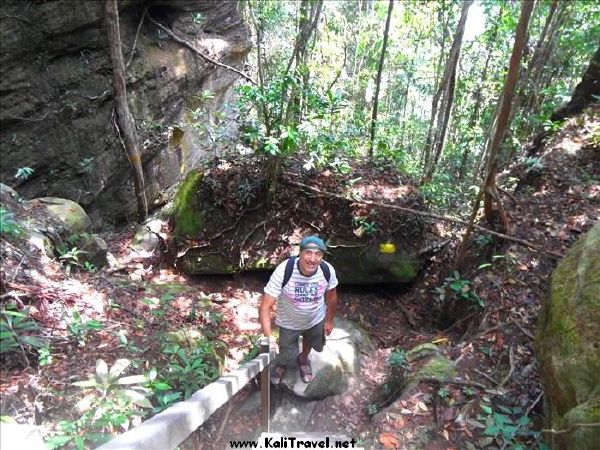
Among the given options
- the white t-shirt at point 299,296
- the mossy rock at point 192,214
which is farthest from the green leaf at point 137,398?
the mossy rock at point 192,214

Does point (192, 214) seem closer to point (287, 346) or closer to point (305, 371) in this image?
point (287, 346)

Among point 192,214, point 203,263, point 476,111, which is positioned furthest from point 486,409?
point 476,111

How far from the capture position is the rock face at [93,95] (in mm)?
7883

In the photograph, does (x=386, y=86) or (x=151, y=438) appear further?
(x=386, y=86)

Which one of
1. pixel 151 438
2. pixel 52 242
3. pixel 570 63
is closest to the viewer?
pixel 151 438

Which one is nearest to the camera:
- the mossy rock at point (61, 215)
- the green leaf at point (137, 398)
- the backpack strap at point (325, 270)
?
the green leaf at point (137, 398)

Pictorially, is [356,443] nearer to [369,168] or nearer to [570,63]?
[369,168]

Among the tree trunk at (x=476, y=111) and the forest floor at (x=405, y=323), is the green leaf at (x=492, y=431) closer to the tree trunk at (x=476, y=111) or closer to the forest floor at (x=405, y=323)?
the forest floor at (x=405, y=323)

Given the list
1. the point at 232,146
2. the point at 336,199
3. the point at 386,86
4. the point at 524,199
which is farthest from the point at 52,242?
the point at 386,86

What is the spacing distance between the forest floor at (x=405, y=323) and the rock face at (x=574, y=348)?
72 cm

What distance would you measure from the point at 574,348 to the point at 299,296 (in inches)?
91.4

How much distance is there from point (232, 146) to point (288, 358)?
3.95m

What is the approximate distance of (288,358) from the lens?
4738 mm

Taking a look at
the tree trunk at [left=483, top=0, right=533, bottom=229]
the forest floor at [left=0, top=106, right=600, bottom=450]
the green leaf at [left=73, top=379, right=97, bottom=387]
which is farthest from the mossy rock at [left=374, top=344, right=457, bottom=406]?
the green leaf at [left=73, top=379, right=97, bottom=387]
